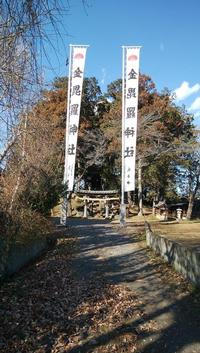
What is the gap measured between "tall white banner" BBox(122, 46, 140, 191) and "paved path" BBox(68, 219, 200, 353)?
4.70 meters

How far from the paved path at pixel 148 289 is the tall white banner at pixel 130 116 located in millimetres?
4700

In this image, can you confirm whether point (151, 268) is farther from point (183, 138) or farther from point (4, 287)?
point (183, 138)

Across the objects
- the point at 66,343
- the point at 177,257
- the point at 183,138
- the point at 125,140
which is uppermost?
the point at 183,138

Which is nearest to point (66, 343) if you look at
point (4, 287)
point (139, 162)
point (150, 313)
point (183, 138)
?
point (150, 313)

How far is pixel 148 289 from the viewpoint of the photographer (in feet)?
28.0

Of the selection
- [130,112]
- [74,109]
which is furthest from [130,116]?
[74,109]

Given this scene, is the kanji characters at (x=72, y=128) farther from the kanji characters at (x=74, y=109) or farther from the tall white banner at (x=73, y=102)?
the kanji characters at (x=74, y=109)

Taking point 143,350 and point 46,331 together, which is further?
point 46,331

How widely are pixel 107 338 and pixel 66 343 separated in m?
0.59

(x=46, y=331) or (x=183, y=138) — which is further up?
(x=183, y=138)

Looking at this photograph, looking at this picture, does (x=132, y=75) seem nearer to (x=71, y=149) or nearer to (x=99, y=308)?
(x=71, y=149)

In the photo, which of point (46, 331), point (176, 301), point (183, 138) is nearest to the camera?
point (46, 331)

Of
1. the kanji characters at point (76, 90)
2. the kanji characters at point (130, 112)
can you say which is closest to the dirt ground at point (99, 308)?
the kanji characters at point (130, 112)

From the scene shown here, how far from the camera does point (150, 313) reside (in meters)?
6.76
